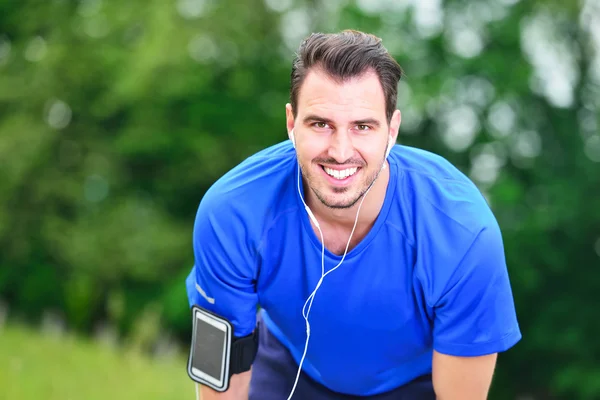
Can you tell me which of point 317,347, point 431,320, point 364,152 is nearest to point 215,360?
point 317,347

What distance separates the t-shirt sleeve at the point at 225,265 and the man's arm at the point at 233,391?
161 millimetres

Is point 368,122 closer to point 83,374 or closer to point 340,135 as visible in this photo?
point 340,135

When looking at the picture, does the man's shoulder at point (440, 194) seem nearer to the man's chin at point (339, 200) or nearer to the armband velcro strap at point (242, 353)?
the man's chin at point (339, 200)

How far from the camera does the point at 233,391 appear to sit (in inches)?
94.9

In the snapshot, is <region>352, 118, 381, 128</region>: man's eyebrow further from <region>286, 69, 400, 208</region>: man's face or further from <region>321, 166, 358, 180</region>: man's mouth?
<region>321, 166, 358, 180</region>: man's mouth

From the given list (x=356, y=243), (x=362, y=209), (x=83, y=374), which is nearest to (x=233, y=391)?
(x=356, y=243)

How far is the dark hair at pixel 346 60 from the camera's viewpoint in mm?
2008

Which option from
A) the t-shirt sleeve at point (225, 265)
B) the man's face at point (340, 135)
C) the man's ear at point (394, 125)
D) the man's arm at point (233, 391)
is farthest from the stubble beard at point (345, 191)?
the man's arm at point (233, 391)

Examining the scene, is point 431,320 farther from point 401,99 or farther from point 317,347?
point 401,99

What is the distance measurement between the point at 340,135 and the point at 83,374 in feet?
16.8

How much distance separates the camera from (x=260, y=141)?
31.2 feet

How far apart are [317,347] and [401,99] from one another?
6.23 metres

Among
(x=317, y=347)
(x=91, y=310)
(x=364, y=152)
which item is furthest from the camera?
(x=91, y=310)

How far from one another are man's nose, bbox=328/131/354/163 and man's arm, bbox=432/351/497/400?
2.21ft
